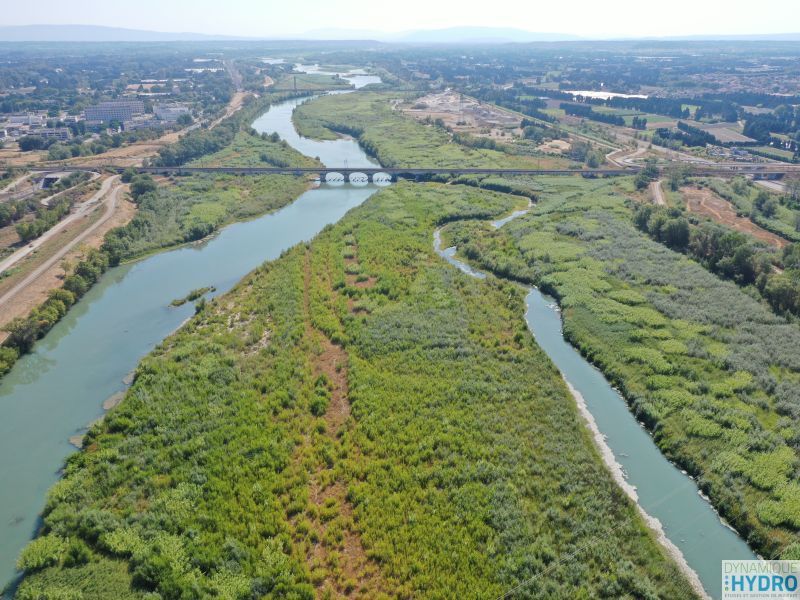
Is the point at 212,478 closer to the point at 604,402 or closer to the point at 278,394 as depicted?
the point at 278,394

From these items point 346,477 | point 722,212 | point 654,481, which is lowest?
point 654,481

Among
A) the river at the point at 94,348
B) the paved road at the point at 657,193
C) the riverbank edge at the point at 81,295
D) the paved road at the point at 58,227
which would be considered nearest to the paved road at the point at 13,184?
the paved road at the point at 58,227

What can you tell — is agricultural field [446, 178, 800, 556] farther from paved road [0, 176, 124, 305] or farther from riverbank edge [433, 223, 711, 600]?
paved road [0, 176, 124, 305]

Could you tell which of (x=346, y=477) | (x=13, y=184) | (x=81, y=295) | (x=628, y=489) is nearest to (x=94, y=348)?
(x=81, y=295)

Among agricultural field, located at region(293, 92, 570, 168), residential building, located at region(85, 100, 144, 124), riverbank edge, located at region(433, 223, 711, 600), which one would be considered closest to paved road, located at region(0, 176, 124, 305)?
agricultural field, located at region(293, 92, 570, 168)

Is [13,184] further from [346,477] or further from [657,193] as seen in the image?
[657,193]

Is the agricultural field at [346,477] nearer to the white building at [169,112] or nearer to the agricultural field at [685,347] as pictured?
the agricultural field at [685,347]
